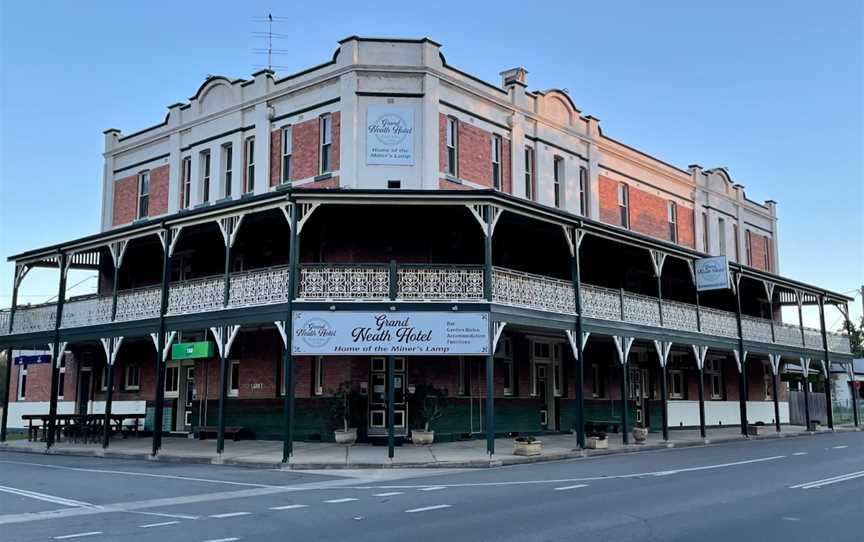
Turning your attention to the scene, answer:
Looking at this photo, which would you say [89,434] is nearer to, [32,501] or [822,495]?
[32,501]

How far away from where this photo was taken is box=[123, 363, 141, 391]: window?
97.7 feet

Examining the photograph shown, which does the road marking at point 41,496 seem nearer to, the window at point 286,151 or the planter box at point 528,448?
the planter box at point 528,448

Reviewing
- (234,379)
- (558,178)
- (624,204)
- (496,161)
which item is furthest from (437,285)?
(624,204)

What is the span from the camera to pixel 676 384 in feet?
115

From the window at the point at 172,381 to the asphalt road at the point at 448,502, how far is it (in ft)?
29.0

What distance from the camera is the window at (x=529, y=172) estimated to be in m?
27.6

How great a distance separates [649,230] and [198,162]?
18.3 metres

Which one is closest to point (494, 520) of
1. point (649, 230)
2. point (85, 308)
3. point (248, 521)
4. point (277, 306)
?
point (248, 521)

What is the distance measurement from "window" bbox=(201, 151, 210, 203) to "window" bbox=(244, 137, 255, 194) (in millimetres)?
2192

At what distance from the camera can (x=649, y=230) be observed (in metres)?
32.9

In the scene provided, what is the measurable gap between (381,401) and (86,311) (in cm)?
1042

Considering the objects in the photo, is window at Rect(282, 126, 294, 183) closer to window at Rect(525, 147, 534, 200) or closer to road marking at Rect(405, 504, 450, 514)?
window at Rect(525, 147, 534, 200)

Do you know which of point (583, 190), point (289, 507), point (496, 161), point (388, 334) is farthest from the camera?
point (583, 190)

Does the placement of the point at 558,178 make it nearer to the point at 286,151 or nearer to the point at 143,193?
the point at 286,151
